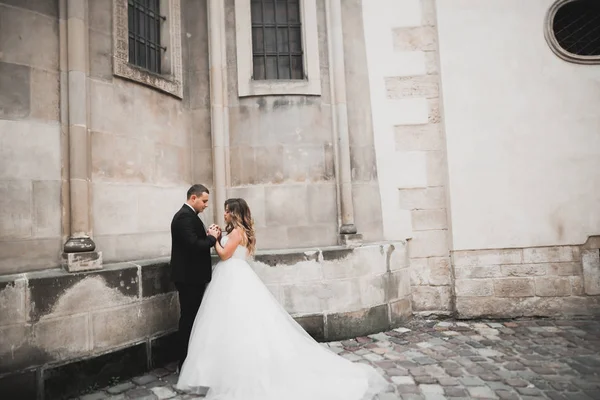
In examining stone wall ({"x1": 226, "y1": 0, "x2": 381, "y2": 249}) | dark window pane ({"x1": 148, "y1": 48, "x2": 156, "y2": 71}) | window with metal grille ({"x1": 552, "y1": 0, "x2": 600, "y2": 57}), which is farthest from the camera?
window with metal grille ({"x1": 552, "y1": 0, "x2": 600, "y2": 57})

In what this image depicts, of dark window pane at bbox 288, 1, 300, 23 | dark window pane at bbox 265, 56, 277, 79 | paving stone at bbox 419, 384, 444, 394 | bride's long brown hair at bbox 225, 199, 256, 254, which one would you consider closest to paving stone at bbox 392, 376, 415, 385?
paving stone at bbox 419, 384, 444, 394

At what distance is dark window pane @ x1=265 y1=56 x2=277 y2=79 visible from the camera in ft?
18.0

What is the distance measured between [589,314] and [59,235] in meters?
6.90

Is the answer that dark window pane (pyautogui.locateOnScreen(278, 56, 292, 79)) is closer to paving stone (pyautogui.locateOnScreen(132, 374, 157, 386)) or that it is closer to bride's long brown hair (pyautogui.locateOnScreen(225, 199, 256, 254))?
bride's long brown hair (pyautogui.locateOnScreen(225, 199, 256, 254))

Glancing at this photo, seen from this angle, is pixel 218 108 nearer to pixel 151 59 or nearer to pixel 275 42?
pixel 151 59

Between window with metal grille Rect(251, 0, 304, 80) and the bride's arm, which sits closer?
the bride's arm

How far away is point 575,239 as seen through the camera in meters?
5.55

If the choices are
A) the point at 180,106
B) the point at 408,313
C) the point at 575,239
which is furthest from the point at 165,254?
the point at 575,239

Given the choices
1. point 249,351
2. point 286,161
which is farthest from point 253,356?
point 286,161

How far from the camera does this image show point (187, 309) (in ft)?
12.6

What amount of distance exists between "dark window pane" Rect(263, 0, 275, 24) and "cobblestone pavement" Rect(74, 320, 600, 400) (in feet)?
14.9

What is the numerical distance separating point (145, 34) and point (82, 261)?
9.80ft

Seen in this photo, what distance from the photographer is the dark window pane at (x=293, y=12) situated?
5.55m

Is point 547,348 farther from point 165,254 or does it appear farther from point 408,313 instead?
point 165,254
